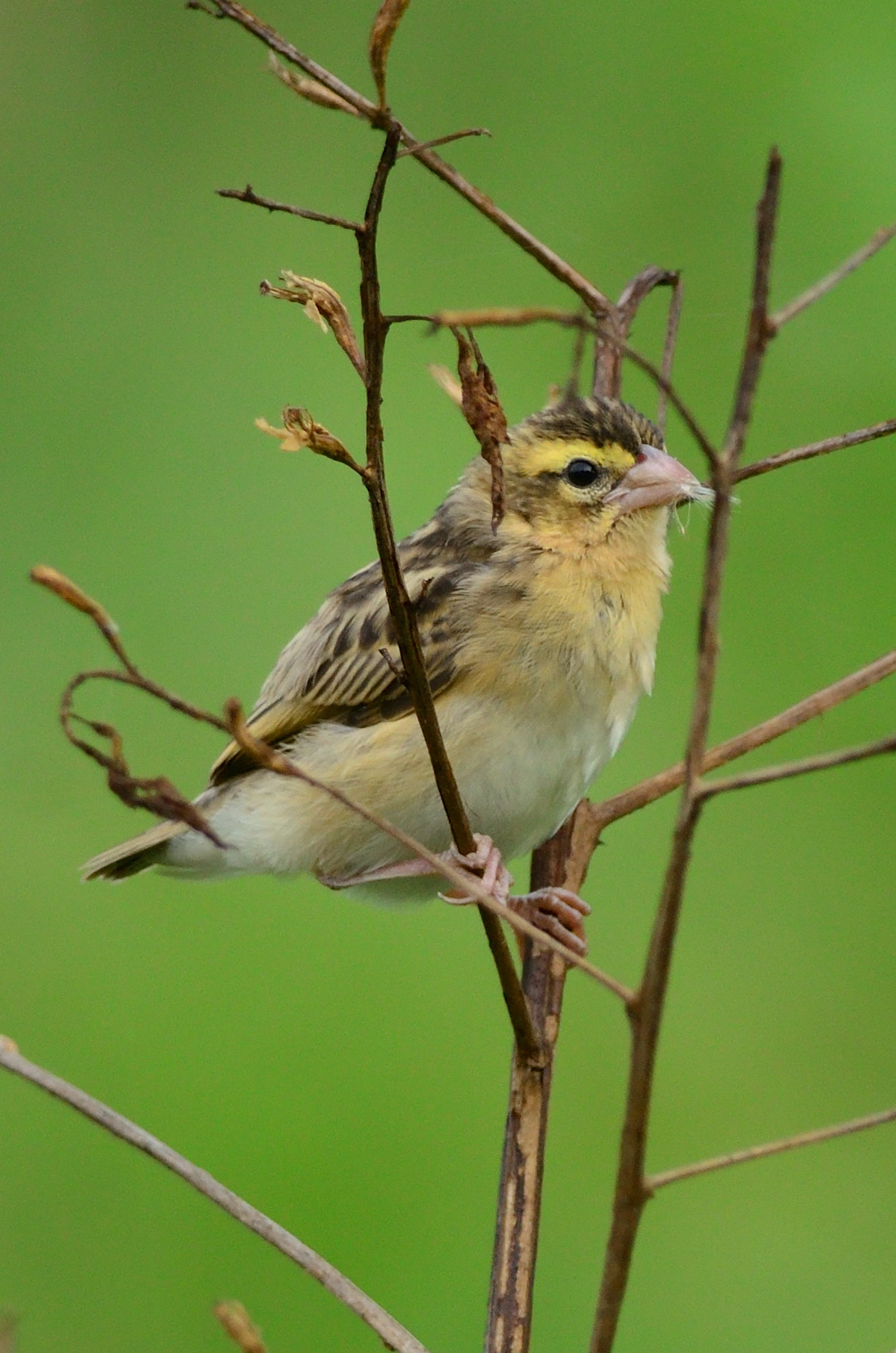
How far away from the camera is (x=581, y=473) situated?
112 inches

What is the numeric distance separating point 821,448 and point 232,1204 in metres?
0.99

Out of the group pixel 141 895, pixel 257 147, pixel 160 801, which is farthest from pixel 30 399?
pixel 160 801

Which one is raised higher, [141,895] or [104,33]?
[104,33]

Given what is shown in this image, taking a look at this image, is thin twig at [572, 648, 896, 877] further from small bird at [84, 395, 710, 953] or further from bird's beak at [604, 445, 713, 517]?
bird's beak at [604, 445, 713, 517]

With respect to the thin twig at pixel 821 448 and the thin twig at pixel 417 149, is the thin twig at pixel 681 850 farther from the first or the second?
the thin twig at pixel 821 448

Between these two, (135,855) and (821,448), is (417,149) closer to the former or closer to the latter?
(821,448)

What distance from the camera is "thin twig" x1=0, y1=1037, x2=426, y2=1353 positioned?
55.5 inches

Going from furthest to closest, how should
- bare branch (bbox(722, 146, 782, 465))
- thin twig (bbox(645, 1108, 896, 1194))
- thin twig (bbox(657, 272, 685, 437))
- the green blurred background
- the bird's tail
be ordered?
the green blurred background, the bird's tail, thin twig (bbox(657, 272, 685, 437)), thin twig (bbox(645, 1108, 896, 1194)), bare branch (bbox(722, 146, 782, 465))

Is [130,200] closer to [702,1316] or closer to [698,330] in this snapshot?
[698,330]

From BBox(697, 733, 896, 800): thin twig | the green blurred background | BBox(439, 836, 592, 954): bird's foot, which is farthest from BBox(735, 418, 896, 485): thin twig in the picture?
the green blurred background

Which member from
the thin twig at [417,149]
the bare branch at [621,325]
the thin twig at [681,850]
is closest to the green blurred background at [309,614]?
the bare branch at [621,325]

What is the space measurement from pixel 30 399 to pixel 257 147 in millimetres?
1127

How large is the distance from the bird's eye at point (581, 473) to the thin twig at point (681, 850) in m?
1.81

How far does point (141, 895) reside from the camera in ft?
13.3
